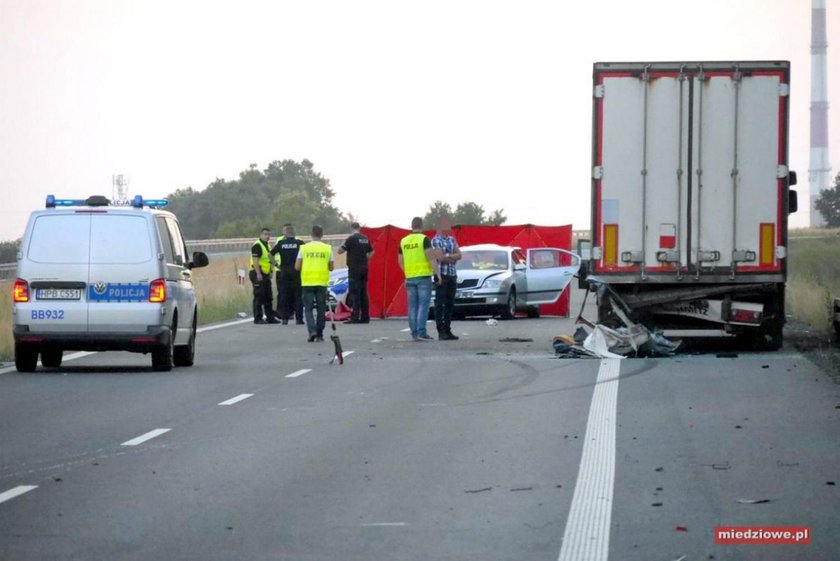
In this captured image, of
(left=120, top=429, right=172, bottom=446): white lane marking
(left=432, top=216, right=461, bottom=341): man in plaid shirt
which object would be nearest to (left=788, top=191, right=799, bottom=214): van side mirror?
(left=432, top=216, right=461, bottom=341): man in plaid shirt

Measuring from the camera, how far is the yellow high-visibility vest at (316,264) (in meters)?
23.5

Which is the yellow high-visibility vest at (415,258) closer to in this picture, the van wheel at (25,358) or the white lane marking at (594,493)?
the van wheel at (25,358)

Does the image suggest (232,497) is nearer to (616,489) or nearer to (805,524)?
(616,489)

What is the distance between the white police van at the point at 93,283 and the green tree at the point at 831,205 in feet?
289

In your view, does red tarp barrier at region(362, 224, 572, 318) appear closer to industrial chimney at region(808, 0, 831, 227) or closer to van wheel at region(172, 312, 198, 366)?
van wheel at region(172, 312, 198, 366)

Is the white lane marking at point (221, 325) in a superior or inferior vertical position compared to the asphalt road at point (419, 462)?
inferior

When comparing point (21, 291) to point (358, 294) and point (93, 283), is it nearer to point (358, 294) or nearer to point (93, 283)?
point (93, 283)

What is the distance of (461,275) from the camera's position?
101 feet

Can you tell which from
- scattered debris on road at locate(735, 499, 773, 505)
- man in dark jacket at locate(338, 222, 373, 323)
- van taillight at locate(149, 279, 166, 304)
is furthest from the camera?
man in dark jacket at locate(338, 222, 373, 323)

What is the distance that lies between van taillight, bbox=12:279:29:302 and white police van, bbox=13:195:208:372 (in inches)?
0.4

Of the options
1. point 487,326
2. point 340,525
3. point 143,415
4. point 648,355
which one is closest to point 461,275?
point 487,326

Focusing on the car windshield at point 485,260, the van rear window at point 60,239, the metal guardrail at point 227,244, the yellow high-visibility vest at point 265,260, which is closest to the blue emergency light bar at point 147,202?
the van rear window at point 60,239

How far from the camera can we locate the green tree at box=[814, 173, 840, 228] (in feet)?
337

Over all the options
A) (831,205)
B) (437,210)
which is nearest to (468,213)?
(437,210)
